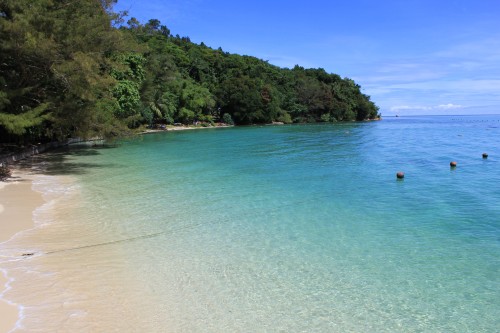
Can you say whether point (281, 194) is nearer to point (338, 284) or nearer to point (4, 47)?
point (338, 284)

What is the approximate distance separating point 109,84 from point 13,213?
35.6 feet

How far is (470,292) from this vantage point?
265 inches

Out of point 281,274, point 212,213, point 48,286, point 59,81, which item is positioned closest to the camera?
point 48,286

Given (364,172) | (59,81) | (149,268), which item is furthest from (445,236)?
(59,81)

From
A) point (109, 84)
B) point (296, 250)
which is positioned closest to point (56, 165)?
point (109, 84)

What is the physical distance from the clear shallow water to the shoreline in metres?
0.85

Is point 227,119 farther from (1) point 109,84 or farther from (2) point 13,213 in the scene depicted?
(2) point 13,213

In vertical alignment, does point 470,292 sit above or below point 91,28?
below

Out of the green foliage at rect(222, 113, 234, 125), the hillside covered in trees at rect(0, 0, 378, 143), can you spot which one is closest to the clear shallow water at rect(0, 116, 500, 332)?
the hillside covered in trees at rect(0, 0, 378, 143)

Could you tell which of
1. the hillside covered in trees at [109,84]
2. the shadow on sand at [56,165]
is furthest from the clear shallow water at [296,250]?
the hillside covered in trees at [109,84]

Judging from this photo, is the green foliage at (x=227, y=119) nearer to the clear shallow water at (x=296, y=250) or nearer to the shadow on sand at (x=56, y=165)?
the shadow on sand at (x=56, y=165)

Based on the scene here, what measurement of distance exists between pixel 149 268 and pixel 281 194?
26.2 feet

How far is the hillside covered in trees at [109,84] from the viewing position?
16.8 meters

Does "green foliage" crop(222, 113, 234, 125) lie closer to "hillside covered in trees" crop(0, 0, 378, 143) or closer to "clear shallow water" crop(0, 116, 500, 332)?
"hillside covered in trees" crop(0, 0, 378, 143)
